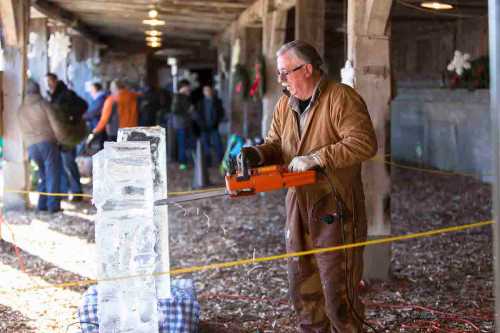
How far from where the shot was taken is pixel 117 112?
13.2 metres

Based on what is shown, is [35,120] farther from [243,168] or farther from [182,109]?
[243,168]

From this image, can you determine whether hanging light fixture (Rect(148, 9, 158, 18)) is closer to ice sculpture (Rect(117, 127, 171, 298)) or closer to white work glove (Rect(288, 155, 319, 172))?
ice sculpture (Rect(117, 127, 171, 298))

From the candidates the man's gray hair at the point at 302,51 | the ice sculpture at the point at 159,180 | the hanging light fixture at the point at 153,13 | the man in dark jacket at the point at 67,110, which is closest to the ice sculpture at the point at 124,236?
the ice sculpture at the point at 159,180

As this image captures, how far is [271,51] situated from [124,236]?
26.2 ft

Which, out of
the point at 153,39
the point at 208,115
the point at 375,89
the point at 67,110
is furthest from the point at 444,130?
the point at 153,39

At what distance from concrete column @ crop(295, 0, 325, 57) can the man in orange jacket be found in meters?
4.45

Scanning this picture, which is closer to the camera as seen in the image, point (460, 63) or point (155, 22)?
point (460, 63)

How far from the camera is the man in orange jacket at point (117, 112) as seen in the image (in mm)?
13117

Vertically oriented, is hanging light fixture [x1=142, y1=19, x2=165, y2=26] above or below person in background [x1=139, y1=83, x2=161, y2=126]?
above

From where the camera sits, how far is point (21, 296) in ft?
21.7

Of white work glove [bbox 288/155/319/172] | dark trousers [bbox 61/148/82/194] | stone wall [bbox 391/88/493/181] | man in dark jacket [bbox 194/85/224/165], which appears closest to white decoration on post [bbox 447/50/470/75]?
stone wall [bbox 391/88/493/181]

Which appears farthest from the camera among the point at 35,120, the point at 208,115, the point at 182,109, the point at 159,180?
the point at 182,109

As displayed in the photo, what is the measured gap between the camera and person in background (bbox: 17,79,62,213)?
10688 millimetres

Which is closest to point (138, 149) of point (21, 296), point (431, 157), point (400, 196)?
point (21, 296)
